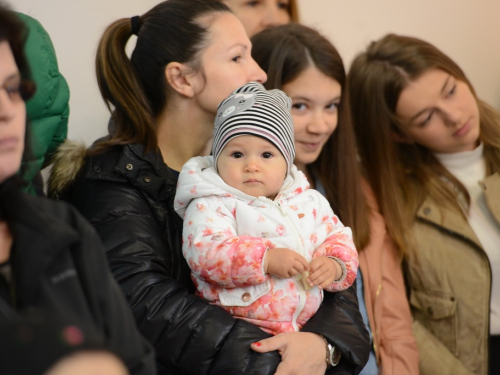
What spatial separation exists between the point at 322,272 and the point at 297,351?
189 mm

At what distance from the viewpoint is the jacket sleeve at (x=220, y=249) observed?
1.36m

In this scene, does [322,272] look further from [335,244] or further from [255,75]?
[255,75]

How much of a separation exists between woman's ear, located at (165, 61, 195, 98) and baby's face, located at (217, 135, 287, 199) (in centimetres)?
34

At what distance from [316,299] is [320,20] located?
5.42 ft

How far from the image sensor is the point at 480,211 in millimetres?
2236

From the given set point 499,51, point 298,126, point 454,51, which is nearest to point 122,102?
point 298,126

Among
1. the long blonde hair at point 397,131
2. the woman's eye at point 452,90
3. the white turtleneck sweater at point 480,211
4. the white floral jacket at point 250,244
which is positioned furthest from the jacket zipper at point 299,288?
the woman's eye at point 452,90

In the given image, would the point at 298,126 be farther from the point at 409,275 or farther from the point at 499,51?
the point at 499,51

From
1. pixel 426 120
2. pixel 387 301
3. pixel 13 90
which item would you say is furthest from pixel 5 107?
pixel 426 120

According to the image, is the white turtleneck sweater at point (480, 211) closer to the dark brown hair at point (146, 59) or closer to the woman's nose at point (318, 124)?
the woman's nose at point (318, 124)

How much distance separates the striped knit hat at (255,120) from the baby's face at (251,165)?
2 centimetres

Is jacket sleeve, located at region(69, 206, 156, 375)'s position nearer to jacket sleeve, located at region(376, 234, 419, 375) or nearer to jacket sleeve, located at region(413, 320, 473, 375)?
jacket sleeve, located at region(376, 234, 419, 375)

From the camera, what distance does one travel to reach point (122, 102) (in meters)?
1.73

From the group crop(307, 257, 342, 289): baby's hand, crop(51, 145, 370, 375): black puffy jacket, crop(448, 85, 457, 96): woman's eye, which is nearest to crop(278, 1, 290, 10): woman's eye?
crop(448, 85, 457, 96): woman's eye
